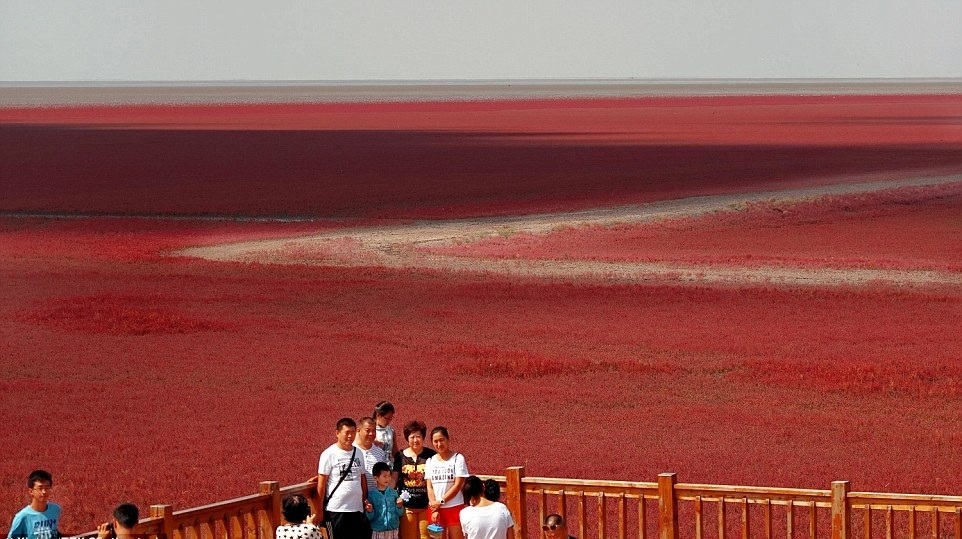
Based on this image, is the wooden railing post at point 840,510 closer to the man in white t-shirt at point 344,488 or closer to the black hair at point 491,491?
the black hair at point 491,491

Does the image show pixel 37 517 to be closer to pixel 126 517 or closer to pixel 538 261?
pixel 126 517

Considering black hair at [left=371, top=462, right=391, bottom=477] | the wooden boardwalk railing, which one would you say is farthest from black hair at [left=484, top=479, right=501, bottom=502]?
black hair at [left=371, top=462, right=391, bottom=477]

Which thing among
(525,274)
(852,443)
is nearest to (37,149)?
(525,274)

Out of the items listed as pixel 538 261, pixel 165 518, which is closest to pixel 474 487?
pixel 165 518

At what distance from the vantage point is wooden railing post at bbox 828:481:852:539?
430 inches

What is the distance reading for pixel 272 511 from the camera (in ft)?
37.7

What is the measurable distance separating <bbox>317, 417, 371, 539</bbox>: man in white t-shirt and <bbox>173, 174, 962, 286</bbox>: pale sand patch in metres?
23.3

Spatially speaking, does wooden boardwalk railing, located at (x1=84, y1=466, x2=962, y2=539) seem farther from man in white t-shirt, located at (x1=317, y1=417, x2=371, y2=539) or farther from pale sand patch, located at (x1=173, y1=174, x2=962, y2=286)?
pale sand patch, located at (x1=173, y1=174, x2=962, y2=286)

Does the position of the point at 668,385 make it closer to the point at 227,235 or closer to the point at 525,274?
the point at 525,274

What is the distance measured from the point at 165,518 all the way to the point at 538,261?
27344 millimetres

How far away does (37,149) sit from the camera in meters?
76.8

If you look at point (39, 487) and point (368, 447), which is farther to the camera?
point (368, 447)

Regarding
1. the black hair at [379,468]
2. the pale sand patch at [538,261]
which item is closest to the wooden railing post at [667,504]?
the black hair at [379,468]

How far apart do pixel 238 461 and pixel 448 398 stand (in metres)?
4.76
